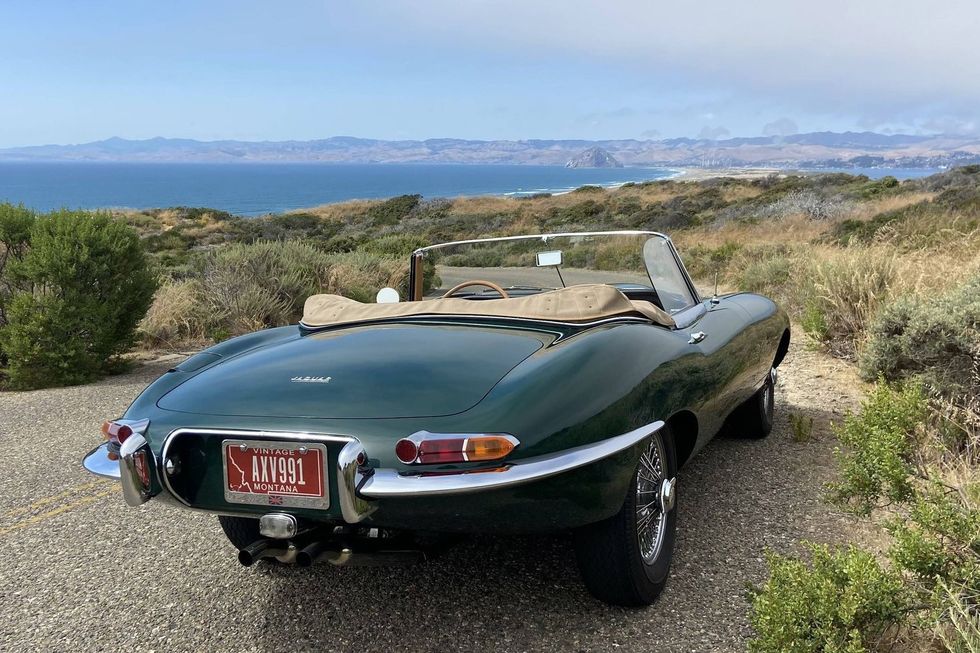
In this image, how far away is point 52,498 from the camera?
424cm

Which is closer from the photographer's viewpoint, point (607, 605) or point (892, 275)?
point (607, 605)

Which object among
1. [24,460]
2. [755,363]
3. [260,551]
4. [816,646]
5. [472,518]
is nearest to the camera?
[816,646]

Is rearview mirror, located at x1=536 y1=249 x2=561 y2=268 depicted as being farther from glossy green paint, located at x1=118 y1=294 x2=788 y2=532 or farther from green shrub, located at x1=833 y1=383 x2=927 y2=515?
green shrub, located at x1=833 y1=383 x2=927 y2=515

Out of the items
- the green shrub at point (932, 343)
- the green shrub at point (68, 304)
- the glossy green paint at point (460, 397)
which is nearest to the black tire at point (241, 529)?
the glossy green paint at point (460, 397)

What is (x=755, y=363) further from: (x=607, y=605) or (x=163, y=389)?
(x=163, y=389)

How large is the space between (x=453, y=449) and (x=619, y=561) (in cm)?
76

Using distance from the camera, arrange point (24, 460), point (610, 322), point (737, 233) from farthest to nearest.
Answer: point (737, 233), point (24, 460), point (610, 322)

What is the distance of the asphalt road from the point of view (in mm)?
2645

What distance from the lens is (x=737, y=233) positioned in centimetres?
2086

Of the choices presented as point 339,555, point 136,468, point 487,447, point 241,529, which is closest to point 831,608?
point 487,447

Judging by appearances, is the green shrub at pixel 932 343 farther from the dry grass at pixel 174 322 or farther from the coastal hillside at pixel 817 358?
the dry grass at pixel 174 322

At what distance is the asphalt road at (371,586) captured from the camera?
264 cm

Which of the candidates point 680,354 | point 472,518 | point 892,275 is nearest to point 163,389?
point 472,518

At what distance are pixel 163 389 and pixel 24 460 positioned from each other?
2926 mm
